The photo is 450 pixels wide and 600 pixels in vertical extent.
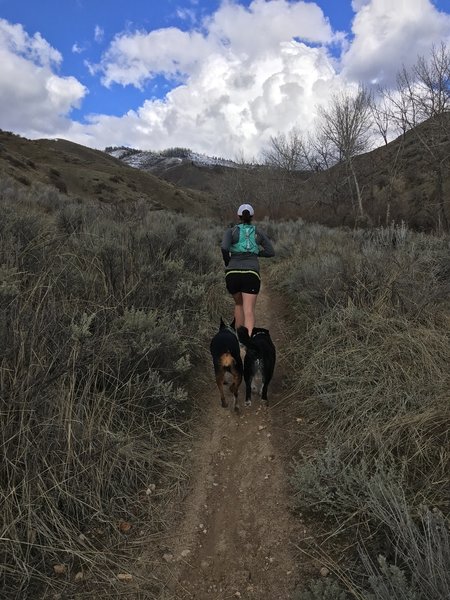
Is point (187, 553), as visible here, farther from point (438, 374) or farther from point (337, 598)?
point (438, 374)

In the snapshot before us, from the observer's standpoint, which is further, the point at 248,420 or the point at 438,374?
the point at 248,420

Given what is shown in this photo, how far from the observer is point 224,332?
4.37m

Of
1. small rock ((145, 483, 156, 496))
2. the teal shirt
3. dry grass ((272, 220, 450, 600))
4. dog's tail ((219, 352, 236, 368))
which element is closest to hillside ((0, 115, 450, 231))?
dry grass ((272, 220, 450, 600))

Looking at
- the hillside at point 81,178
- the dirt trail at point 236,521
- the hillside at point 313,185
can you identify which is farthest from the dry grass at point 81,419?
the hillside at point 81,178

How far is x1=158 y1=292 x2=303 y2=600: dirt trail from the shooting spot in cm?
236

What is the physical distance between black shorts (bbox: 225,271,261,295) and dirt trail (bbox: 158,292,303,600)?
1.58 meters

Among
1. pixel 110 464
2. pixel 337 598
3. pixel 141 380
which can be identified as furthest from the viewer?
pixel 141 380

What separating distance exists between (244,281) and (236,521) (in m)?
2.79

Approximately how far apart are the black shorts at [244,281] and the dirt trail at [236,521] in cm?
158

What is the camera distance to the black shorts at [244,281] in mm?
4965

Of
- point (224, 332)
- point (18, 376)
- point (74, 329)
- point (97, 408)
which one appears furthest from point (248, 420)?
point (18, 376)

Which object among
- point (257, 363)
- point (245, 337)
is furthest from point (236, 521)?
point (245, 337)

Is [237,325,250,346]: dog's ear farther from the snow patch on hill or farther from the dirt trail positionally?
the snow patch on hill

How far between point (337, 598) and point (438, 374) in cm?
210
